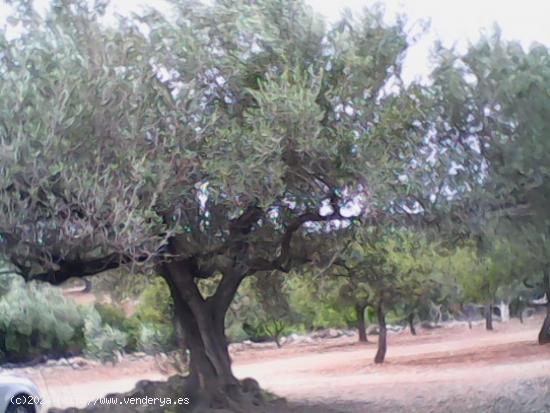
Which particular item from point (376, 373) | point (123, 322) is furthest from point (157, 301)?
point (376, 373)

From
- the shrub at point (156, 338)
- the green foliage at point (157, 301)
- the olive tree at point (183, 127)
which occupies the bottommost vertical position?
the shrub at point (156, 338)

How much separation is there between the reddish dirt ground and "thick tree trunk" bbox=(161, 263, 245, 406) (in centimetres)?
207

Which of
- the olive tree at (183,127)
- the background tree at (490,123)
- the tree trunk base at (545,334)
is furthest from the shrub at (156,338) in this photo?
the tree trunk base at (545,334)

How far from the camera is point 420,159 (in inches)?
489

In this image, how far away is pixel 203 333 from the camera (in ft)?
50.0

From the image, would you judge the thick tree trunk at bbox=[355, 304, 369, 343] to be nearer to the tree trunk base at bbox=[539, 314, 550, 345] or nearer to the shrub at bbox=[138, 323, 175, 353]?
the tree trunk base at bbox=[539, 314, 550, 345]

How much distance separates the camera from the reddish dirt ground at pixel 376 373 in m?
18.2

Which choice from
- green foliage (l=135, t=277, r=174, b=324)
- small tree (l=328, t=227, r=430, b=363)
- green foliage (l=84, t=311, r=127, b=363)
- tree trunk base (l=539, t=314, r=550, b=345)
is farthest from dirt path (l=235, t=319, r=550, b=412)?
green foliage (l=84, t=311, r=127, b=363)

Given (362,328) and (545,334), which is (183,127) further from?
(545,334)

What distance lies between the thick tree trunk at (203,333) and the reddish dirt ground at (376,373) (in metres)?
2.07

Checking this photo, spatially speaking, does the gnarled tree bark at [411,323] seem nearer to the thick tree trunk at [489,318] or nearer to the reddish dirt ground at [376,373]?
the reddish dirt ground at [376,373]

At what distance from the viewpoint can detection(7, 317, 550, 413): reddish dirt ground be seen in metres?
18.2

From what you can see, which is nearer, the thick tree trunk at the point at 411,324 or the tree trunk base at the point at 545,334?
the tree trunk base at the point at 545,334

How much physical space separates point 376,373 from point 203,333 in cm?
1362
